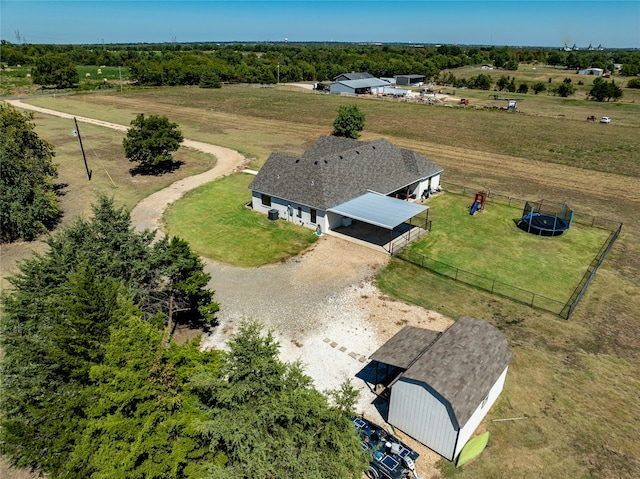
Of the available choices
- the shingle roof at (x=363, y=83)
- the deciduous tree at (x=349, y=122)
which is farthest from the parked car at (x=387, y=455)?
the shingle roof at (x=363, y=83)

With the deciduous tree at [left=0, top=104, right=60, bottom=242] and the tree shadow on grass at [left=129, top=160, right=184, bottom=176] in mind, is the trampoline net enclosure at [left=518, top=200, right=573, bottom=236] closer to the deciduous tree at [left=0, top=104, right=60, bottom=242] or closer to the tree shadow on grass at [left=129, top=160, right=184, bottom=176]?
the deciduous tree at [left=0, top=104, right=60, bottom=242]

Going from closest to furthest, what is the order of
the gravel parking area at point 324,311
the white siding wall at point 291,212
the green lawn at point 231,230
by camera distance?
the gravel parking area at point 324,311
the green lawn at point 231,230
the white siding wall at point 291,212

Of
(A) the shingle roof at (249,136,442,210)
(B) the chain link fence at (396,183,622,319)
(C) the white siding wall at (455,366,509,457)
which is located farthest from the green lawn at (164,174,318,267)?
(C) the white siding wall at (455,366,509,457)

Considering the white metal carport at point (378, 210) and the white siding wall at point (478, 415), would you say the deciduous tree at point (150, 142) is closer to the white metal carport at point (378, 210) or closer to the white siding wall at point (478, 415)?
the white metal carport at point (378, 210)

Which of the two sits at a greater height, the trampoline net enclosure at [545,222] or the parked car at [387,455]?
the trampoline net enclosure at [545,222]

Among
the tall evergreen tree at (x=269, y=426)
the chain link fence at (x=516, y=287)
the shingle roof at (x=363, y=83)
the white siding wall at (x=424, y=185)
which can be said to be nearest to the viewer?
the tall evergreen tree at (x=269, y=426)

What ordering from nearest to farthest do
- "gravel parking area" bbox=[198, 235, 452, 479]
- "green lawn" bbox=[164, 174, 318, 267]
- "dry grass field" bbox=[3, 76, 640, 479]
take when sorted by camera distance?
"dry grass field" bbox=[3, 76, 640, 479]
"gravel parking area" bbox=[198, 235, 452, 479]
"green lawn" bbox=[164, 174, 318, 267]
